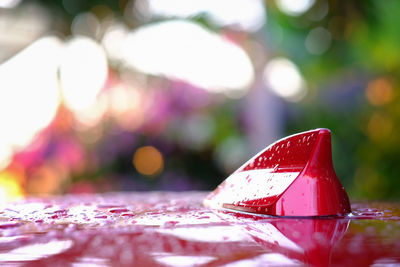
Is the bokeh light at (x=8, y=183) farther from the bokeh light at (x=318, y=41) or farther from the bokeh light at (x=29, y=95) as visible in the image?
the bokeh light at (x=318, y=41)

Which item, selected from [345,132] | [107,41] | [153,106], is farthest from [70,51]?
[345,132]

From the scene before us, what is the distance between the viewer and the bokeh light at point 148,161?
4598mm

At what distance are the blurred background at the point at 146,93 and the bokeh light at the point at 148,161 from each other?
0.04 feet

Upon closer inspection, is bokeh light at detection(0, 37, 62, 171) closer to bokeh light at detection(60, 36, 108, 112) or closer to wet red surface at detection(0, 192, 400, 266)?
bokeh light at detection(60, 36, 108, 112)

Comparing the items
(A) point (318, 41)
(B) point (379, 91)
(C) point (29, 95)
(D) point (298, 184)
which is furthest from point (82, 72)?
(D) point (298, 184)

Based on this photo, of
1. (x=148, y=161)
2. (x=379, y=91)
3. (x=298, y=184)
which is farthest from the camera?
(x=379, y=91)

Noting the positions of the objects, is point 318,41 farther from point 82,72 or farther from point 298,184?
point 298,184

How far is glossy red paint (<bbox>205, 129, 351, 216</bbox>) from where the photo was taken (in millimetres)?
558

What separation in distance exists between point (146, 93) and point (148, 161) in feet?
2.39

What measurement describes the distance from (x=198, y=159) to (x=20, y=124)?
1.85m

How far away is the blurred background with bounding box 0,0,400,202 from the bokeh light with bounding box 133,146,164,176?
0.04ft

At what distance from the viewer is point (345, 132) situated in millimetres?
5211

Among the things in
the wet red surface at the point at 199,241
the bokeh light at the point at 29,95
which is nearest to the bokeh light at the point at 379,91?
the bokeh light at the point at 29,95

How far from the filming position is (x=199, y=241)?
0.40 m
